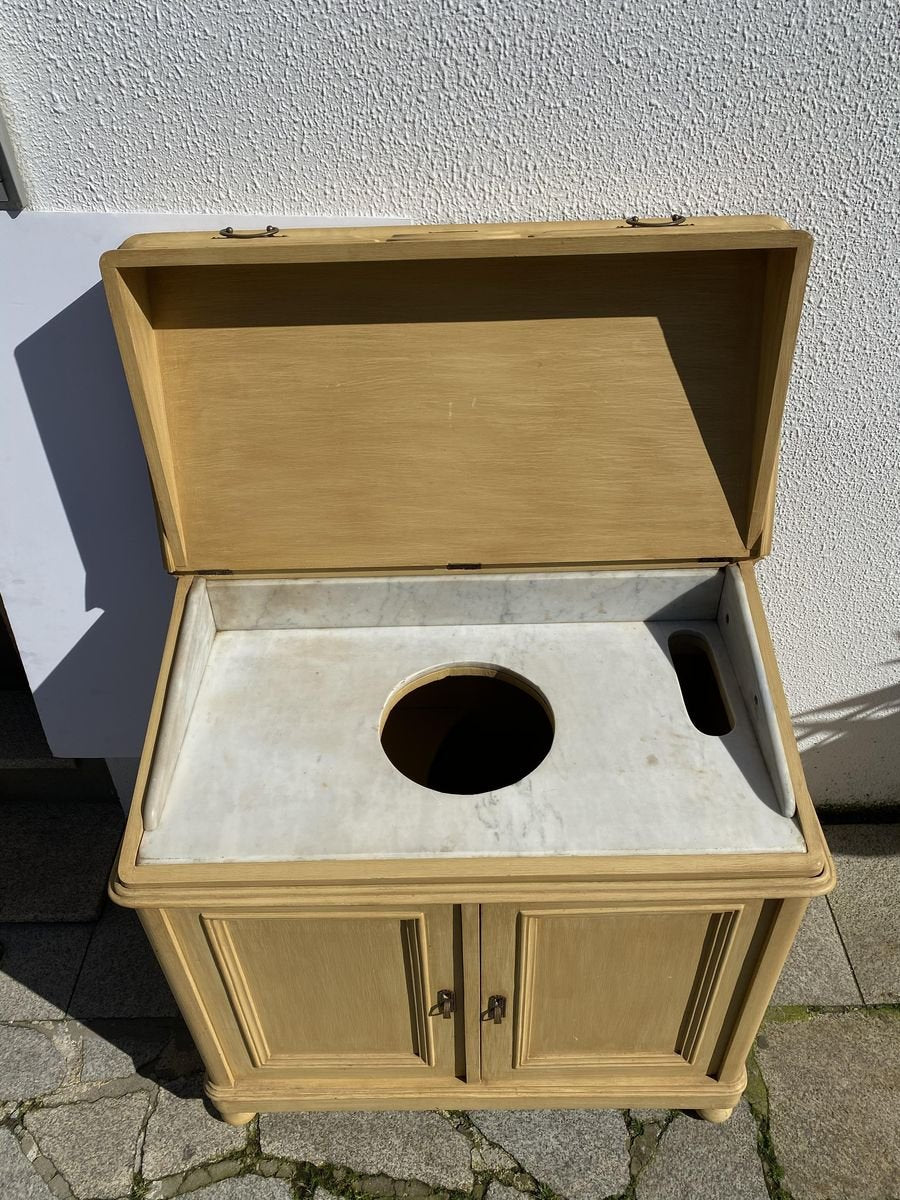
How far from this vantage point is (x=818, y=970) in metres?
2.12

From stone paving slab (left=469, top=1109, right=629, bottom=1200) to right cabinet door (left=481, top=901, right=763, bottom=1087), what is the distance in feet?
0.70

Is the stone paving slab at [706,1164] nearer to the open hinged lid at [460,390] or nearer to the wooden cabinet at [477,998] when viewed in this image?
the wooden cabinet at [477,998]

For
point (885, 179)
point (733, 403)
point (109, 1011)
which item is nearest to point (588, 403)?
point (733, 403)

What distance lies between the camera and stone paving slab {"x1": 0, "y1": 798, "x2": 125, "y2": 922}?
2279mm

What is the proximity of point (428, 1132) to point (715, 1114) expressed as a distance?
0.63 m

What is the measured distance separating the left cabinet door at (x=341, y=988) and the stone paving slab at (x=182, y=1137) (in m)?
0.25

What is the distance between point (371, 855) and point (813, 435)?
129 cm

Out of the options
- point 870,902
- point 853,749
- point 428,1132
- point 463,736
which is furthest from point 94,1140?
point 853,749

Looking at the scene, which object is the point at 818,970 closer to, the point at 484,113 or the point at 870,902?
the point at 870,902

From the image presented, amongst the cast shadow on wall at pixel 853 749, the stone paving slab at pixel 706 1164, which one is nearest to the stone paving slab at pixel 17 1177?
the stone paving slab at pixel 706 1164

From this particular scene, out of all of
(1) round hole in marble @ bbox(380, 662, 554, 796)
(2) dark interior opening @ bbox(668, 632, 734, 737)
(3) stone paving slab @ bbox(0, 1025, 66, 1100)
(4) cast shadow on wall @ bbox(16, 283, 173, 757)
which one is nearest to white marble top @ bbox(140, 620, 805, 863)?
(2) dark interior opening @ bbox(668, 632, 734, 737)

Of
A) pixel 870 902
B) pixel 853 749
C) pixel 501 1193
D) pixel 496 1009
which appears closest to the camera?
pixel 496 1009

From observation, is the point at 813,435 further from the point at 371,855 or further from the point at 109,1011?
the point at 109,1011

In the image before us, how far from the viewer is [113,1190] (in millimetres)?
1755
